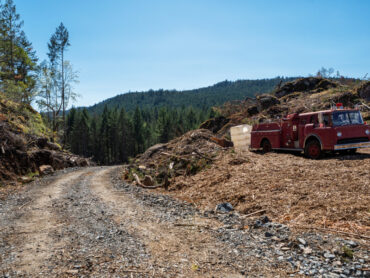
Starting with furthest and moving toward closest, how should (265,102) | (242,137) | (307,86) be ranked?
(307,86) → (265,102) → (242,137)

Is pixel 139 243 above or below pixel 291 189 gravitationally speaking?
below

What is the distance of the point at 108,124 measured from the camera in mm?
76562

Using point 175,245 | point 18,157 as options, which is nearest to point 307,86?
point 175,245

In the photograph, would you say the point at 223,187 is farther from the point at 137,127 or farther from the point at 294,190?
the point at 137,127

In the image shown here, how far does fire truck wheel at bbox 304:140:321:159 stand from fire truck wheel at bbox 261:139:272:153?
8.80 feet

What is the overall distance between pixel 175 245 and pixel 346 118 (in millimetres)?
9538

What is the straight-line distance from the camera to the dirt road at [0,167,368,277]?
164 inches

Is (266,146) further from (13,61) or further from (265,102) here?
(13,61)

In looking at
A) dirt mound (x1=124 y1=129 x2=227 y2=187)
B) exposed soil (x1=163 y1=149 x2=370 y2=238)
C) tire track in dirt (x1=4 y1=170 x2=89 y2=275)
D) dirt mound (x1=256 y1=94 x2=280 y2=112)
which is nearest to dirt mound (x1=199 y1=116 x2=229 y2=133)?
dirt mound (x1=256 y1=94 x2=280 y2=112)

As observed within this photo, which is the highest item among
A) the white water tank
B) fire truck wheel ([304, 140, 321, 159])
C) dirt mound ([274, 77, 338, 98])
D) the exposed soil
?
dirt mound ([274, 77, 338, 98])

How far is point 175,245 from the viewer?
5172 millimetres

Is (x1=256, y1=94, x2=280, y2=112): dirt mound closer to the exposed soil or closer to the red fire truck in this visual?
the red fire truck

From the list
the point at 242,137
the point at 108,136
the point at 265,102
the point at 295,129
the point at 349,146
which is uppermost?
the point at 265,102

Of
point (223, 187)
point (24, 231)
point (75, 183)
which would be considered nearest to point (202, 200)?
point (223, 187)
